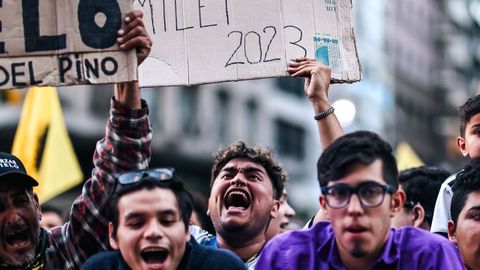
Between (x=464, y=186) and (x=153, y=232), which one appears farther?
(x=464, y=186)

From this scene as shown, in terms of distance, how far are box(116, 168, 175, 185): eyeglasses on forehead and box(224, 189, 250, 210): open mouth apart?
64.0 inches

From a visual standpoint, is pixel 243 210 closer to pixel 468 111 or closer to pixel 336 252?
pixel 468 111

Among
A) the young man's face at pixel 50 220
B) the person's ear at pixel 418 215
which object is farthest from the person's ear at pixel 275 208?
the young man's face at pixel 50 220

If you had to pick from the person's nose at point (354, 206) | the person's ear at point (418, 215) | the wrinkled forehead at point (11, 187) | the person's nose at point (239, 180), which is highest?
the wrinkled forehead at point (11, 187)

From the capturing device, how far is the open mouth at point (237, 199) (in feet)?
24.5

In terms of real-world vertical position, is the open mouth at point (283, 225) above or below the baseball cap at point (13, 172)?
below

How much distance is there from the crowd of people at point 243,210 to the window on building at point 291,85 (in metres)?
48.4

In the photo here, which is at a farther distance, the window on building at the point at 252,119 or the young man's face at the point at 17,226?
the window on building at the point at 252,119

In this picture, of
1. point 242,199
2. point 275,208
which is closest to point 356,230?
point 242,199

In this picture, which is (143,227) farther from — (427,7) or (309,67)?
(427,7)

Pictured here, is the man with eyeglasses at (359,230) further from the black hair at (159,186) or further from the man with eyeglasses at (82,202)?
the man with eyeglasses at (82,202)

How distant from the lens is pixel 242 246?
7.37 meters

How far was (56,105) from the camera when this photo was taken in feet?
37.1

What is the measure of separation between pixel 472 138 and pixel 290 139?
50368 millimetres
